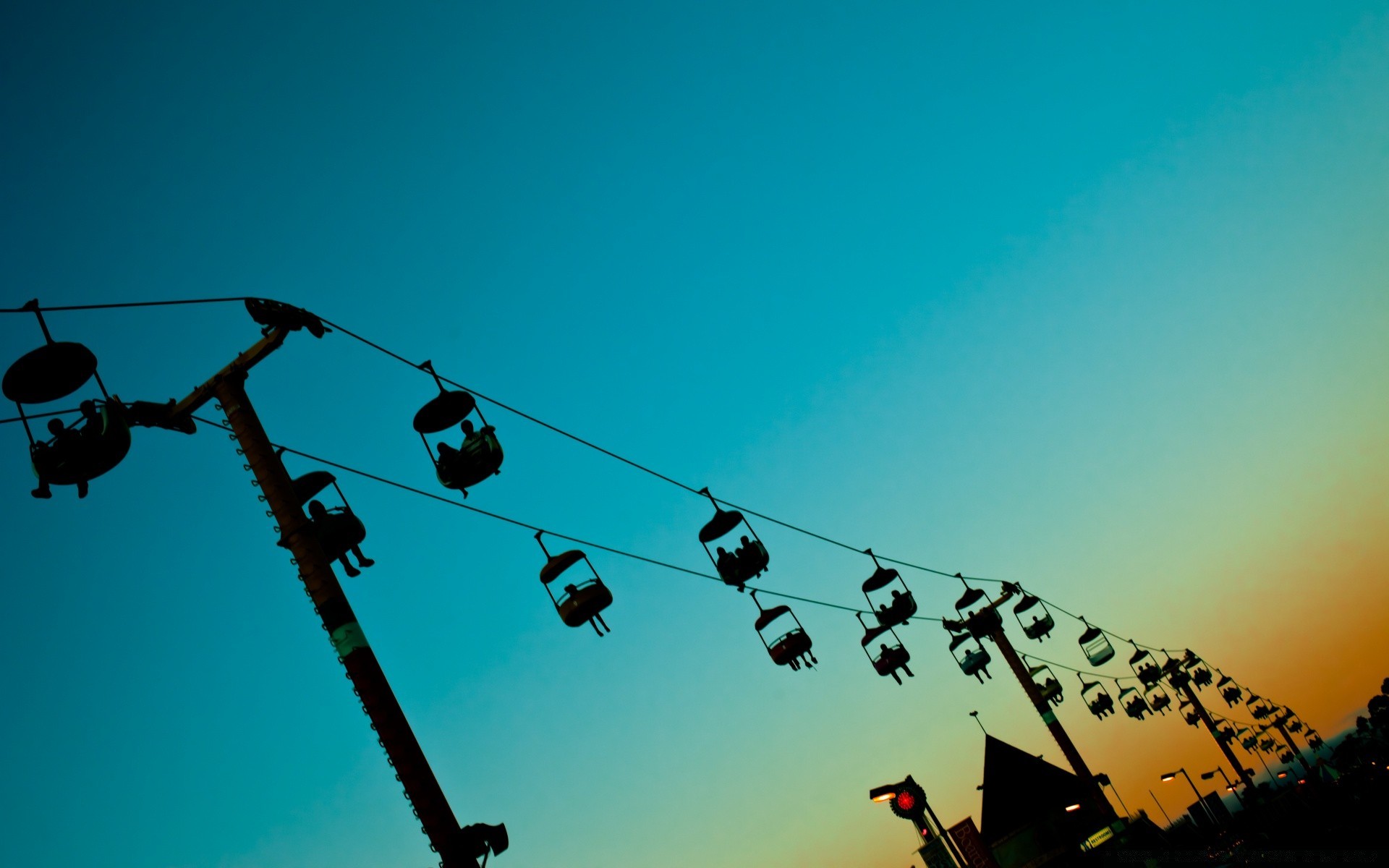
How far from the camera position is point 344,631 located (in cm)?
931

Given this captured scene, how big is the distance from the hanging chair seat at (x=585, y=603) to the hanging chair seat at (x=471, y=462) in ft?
7.74

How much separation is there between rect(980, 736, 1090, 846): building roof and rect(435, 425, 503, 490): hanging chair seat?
3125 centimetres

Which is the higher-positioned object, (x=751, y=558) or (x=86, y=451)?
(x=86, y=451)

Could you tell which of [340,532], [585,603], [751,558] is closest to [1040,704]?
[751,558]

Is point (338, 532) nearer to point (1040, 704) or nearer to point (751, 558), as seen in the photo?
point (751, 558)

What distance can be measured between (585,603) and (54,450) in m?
6.75

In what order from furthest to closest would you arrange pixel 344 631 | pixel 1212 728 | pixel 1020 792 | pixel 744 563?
pixel 1212 728 → pixel 1020 792 → pixel 744 563 → pixel 344 631

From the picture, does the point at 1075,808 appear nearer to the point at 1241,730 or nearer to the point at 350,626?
the point at 350,626

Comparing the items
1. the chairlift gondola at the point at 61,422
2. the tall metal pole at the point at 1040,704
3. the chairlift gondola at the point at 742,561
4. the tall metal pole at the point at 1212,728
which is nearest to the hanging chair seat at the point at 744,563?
the chairlift gondola at the point at 742,561

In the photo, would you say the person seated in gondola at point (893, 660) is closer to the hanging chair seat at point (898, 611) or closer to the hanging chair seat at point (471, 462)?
the hanging chair seat at point (898, 611)

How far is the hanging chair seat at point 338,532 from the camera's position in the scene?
10.6m

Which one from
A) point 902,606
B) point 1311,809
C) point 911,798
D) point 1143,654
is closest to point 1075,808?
point 1143,654

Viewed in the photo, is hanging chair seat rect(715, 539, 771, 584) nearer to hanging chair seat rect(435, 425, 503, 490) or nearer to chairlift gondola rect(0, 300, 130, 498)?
hanging chair seat rect(435, 425, 503, 490)

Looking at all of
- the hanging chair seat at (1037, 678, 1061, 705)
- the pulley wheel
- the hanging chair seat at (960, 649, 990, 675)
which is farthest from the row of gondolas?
the hanging chair seat at (1037, 678, 1061, 705)
